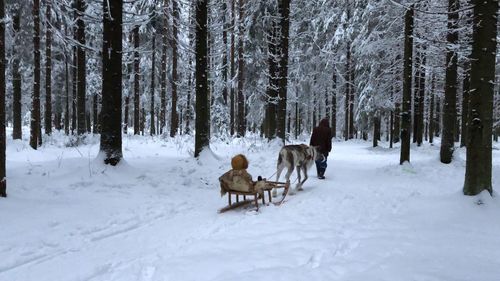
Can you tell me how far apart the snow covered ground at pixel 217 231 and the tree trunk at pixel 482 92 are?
2.48ft

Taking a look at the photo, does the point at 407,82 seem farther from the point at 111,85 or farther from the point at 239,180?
the point at 111,85

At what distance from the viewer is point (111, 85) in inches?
390

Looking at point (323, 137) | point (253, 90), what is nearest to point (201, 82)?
point (323, 137)

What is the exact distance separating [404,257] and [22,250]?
5.09 metres

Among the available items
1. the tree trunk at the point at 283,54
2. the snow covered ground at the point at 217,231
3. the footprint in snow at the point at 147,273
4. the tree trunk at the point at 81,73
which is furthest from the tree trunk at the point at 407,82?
the tree trunk at the point at 81,73

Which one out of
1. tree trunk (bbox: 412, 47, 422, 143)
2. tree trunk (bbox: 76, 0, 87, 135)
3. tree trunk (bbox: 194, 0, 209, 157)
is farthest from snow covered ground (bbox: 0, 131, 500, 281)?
tree trunk (bbox: 76, 0, 87, 135)

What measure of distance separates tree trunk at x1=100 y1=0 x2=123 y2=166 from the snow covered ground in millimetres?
645

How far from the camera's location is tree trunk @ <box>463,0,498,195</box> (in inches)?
305

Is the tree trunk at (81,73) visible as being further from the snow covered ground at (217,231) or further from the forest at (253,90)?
the snow covered ground at (217,231)

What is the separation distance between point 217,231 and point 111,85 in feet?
18.1

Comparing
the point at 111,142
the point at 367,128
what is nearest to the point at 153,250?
the point at 111,142

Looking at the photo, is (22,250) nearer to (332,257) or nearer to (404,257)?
(332,257)

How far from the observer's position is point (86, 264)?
15.9 feet

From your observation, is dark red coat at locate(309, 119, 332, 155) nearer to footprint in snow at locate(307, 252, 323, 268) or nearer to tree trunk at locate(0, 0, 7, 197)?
footprint in snow at locate(307, 252, 323, 268)
